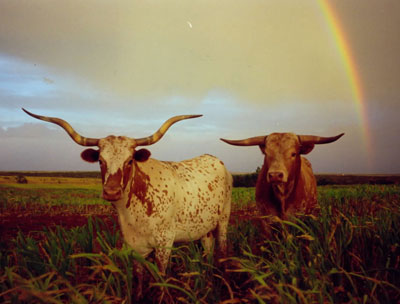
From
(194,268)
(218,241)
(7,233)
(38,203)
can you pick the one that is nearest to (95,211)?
(38,203)

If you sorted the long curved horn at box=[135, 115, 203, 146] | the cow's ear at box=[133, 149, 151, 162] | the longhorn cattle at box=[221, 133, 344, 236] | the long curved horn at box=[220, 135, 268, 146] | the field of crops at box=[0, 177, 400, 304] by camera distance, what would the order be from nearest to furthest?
the field of crops at box=[0, 177, 400, 304] → the cow's ear at box=[133, 149, 151, 162] → the long curved horn at box=[135, 115, 203, 146] → the longhorn cattle at box=[221, 133, 344, 236] → the long curved horn at box=[220, 135, 268, 146]

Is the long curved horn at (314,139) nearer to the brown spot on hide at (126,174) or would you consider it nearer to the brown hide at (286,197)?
the brown hide at (286,197)

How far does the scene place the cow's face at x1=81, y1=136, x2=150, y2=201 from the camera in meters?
4.22

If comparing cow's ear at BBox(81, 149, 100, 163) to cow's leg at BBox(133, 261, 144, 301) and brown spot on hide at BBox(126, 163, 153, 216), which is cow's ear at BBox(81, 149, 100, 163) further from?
cow's leg at BBox(133, 261, 144, 301)

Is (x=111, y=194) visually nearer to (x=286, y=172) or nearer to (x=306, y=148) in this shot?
(x=286, y=172)

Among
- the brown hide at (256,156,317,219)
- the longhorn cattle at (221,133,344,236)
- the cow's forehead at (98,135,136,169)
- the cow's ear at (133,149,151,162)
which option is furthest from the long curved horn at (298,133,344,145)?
the cow's forehead at (98,135,136,169)

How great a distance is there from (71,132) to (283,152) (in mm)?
3178

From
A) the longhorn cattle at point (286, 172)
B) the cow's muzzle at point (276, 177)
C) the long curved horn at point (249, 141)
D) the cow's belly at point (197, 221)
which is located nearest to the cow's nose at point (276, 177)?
the cow's muzzle at point (276, 177)

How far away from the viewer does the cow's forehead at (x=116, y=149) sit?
4.44 metres

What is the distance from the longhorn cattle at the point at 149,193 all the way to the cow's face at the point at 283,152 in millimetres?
1200

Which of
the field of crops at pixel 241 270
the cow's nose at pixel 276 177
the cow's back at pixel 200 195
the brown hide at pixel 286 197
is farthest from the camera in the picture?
the brown hide at pixel 286 197

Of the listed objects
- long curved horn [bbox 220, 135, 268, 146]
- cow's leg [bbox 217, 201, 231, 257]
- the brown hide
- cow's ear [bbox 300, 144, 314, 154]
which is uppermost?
long curved horn [bbox 220, 135, 268, 146]

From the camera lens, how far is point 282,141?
591 centimetres

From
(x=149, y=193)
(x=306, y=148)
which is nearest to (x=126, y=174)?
(x=149, y=193)
